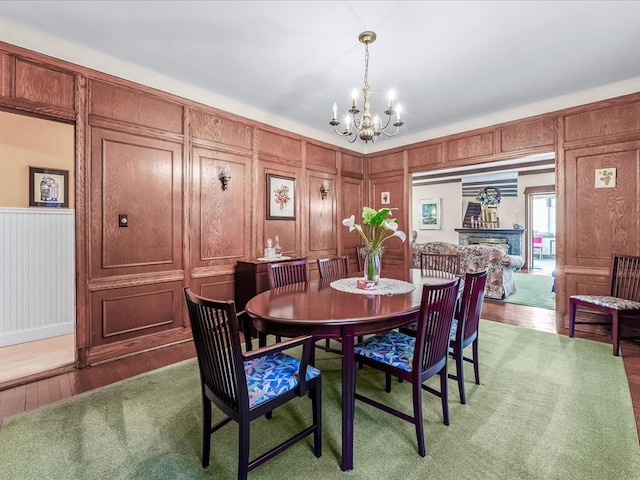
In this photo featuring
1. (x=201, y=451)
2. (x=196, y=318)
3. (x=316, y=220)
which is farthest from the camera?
(x=316, y=220)

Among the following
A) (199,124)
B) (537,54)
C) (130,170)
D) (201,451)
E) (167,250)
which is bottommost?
(201,451)

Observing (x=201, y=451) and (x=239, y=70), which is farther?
(x=239, y=70)

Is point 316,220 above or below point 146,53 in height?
below

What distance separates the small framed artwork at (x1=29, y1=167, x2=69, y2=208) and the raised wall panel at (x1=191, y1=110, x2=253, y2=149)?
5.32 ft

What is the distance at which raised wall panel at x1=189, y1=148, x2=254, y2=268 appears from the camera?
343cm

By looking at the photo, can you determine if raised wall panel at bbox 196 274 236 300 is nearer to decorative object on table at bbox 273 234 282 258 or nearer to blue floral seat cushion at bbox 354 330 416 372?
decorative object on table at bbox 273 234 282 258

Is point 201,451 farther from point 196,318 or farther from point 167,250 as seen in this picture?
point 167,250

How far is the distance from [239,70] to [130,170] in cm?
141

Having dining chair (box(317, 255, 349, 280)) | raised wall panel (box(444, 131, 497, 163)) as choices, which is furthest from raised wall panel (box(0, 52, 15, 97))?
raised wall panel (box(444, 131, 497, 163))

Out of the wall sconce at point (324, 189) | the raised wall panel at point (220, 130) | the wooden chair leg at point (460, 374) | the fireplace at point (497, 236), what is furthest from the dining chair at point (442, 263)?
the fireplace at point (497, 236)

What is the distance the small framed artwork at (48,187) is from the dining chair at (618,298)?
18.6ft

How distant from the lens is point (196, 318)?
1465 mm

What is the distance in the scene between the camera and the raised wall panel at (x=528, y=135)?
12.4 ft

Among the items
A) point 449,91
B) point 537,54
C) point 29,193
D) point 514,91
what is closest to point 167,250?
point 29,193
